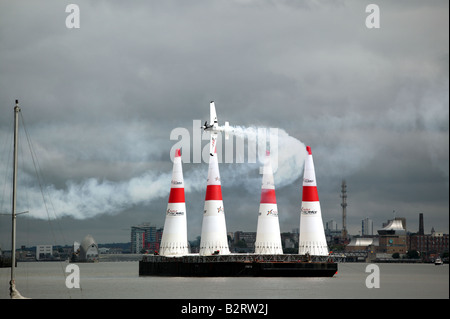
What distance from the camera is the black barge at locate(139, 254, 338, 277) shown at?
76125 millimetres

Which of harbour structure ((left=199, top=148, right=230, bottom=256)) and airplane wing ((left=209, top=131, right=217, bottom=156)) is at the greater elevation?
airplane wing ((left=209, top=131, right=217, bottom=156))

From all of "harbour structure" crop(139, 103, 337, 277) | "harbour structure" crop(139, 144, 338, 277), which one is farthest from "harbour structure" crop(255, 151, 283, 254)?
"harbour structure" crop(139, 144, 338, 277)

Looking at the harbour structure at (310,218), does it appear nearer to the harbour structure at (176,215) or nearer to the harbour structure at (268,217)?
the harbour structure at (268,217)

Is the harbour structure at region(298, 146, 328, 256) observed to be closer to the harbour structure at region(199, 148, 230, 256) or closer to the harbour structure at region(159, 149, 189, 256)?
the harbour structure at region(199, 148, 230, 256)

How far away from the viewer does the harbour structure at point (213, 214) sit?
252 ft

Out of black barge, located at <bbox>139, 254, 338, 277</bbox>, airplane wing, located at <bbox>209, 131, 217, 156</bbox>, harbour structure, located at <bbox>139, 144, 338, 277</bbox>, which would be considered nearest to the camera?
black barge, located at <bbox>139, 254, 338, 277</bbox>

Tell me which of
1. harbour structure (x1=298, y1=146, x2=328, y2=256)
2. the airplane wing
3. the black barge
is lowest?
the black barge

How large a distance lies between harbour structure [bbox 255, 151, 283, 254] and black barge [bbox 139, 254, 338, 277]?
978 mm

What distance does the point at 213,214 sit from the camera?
7694 cm

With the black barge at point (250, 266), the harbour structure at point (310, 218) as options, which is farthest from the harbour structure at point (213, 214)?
the harbour structure at point (310, 218)

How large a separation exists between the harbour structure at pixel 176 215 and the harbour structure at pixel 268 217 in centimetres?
758

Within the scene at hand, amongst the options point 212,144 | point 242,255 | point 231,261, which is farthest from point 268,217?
point 212,144
